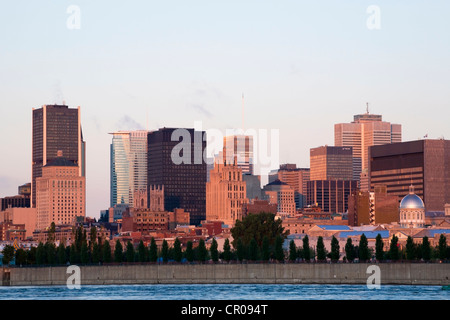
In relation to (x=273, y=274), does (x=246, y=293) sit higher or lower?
lower

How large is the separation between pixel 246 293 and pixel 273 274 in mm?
37786

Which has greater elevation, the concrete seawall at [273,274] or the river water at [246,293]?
the concrete seawall at [273,274]

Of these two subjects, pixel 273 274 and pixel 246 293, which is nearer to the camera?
pixel 246 293

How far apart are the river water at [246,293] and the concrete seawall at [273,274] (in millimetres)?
5391

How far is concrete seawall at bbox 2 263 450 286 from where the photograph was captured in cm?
17688

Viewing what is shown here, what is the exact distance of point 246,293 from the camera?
502 feet

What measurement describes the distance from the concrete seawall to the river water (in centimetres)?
539

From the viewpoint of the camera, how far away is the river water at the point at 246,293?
141875 mm

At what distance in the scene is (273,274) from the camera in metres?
190

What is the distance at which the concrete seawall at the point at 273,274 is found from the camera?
580 ft

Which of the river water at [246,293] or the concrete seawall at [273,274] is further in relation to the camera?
the concrete seawall at [273,274]

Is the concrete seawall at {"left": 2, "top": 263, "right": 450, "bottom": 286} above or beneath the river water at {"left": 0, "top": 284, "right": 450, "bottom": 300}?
above
